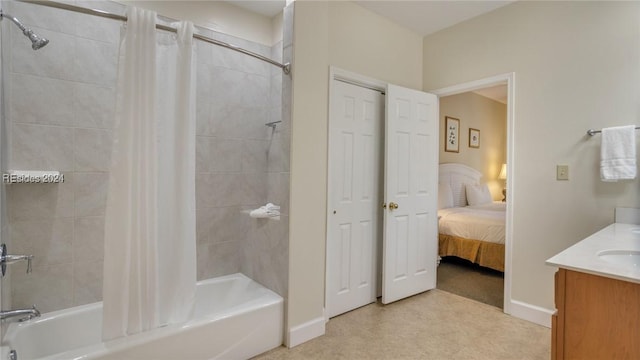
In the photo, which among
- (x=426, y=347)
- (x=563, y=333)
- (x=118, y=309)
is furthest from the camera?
(x=426, y=347)

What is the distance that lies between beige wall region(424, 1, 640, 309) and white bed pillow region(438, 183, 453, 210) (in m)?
1.95

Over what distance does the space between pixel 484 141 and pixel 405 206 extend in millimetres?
3631

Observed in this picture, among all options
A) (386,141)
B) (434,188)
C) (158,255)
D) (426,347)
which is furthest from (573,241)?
(158,255)

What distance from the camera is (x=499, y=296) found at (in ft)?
9.66

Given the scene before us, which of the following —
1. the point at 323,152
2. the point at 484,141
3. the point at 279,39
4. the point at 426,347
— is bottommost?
the point at 426,347

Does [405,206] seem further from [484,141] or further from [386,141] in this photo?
[484,141]

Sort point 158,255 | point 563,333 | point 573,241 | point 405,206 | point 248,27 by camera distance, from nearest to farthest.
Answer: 1. point 563,333
2. point 158,255
3. point 573,241
4. point 248,27
5. point 405,206

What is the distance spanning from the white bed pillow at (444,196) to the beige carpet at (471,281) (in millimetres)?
795

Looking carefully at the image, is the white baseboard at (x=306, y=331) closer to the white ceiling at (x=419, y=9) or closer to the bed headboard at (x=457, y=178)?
the white ceiling at (x=419, y=9)

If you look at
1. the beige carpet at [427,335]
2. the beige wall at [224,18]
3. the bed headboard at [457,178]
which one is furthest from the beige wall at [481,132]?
the beige wall at [224,18]

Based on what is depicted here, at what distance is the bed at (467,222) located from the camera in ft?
11.5

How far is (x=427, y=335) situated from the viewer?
2.23 m

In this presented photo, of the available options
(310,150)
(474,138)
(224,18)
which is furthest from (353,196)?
(474,138)

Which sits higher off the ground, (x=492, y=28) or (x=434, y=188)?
(x=492, y=28)
